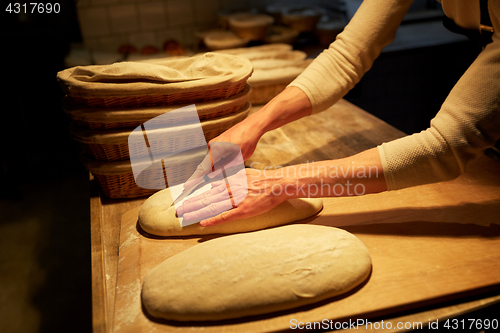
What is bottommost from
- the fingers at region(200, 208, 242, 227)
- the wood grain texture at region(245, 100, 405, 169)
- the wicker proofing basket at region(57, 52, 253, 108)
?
the wood grain texture at region(245, 100, 405, 169)

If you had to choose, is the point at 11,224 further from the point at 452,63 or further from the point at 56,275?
the point at 452,63

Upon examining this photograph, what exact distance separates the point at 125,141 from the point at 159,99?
0.20 m

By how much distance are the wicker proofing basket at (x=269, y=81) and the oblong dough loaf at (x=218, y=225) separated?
3.44 ft

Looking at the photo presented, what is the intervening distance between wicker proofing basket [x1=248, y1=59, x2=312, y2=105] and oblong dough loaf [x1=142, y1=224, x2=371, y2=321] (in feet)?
4.14

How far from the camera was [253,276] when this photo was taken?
36.0 inches

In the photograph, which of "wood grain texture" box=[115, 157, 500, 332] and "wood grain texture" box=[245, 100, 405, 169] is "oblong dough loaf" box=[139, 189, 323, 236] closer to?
"wood grain texture" box=[115, 157, 500, 332]

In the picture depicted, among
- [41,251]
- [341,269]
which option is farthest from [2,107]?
[341,269]

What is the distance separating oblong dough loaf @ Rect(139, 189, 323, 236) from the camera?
115cm

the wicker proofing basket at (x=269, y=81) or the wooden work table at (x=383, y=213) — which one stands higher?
the wicker proofing basket at (x=269, y=81)

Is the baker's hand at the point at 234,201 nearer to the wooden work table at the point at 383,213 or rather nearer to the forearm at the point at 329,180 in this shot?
the forearm at the point at 329,180

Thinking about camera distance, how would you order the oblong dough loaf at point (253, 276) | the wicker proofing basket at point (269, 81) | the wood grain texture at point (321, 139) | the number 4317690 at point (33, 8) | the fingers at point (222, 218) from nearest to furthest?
the oblong dough loaf at point (253, 276), the fingers at point (222, 218), the wood grain texture at point (321, 139), the wicker proofing basket at point (269, 81), the number 4317690 at point (33, 8)

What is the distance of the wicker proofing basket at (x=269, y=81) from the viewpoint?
2.06m

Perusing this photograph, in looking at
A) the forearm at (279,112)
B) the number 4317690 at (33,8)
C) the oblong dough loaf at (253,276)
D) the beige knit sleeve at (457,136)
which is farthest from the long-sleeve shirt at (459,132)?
the number 4317690 at (33,8)

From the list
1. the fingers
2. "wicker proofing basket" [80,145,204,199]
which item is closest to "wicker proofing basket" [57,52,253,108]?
Result: "wicker proofing basket" [80,145,204,199]
